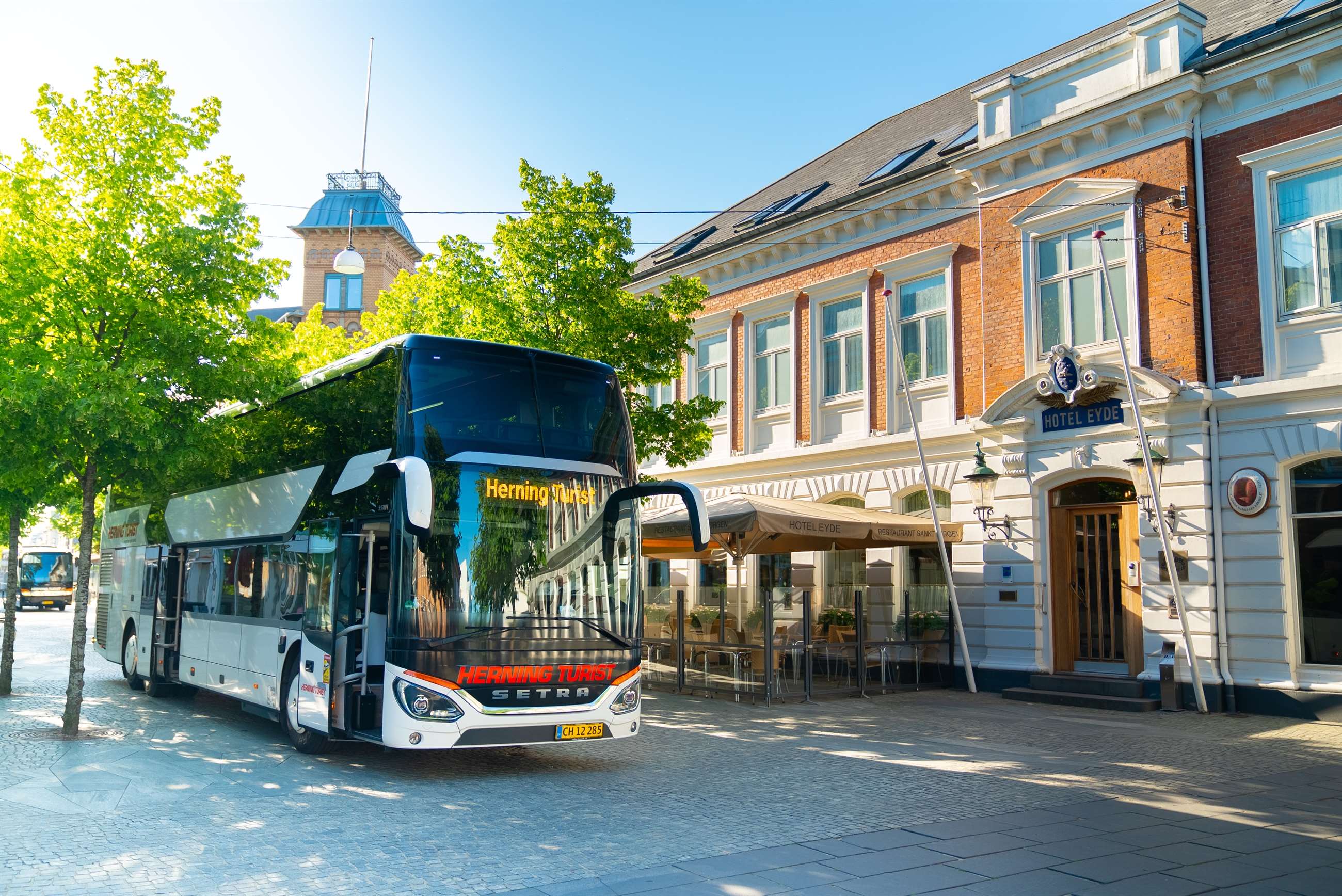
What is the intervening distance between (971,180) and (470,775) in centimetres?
1319

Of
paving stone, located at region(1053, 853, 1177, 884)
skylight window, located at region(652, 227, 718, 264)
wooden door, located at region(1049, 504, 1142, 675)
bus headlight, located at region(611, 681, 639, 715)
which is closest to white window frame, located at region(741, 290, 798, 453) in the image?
skylight window, located at region(652, 227, 718, 264)

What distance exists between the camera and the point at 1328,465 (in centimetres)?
1372

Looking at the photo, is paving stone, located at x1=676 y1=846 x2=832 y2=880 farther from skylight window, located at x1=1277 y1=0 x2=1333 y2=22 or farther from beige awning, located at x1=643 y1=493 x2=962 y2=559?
skylight window, located at x1=1277 y1=0 x2=1333 y2=22

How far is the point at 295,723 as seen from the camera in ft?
36.8

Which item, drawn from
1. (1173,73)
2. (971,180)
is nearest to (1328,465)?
(1173,73)

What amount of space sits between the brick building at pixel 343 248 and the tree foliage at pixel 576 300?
45.9 m

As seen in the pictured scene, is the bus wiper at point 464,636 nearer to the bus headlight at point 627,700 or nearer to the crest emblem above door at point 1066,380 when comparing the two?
Result: the bus headlight at point 627,700

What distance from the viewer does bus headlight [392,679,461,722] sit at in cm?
923

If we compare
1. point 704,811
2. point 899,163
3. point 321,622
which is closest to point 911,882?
point 704,811

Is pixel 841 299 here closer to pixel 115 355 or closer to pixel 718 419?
pixel 718 419

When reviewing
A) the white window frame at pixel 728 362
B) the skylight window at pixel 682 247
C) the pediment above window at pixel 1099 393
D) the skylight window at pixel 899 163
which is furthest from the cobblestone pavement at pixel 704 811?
the skylight window at pixel 682 247

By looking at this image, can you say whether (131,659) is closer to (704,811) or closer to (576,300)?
(576,300)

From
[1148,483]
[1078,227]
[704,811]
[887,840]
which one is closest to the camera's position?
[887,840]

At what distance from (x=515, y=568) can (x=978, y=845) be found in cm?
450
